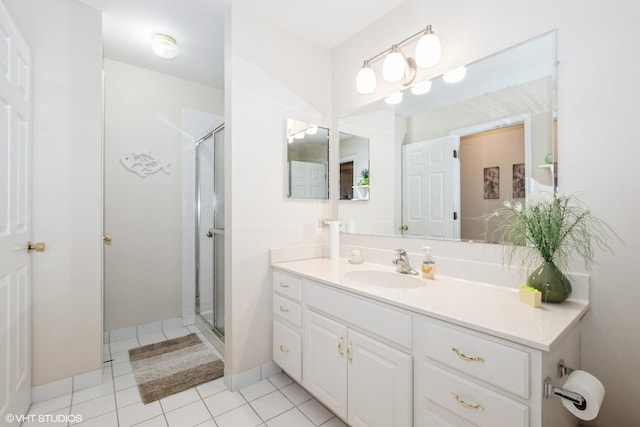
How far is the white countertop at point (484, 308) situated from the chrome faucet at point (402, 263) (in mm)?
97

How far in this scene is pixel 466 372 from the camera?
92 centimetres

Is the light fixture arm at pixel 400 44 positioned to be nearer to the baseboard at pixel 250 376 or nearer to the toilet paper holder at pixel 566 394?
the toilet paper holder at pixel 566 394

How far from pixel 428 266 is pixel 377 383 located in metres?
0.64

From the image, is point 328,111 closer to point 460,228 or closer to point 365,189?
point 365,189

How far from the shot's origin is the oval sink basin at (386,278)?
1.56 metres

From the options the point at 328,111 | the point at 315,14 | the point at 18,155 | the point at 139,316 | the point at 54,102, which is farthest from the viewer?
the point at 139,316

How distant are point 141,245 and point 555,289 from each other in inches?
118

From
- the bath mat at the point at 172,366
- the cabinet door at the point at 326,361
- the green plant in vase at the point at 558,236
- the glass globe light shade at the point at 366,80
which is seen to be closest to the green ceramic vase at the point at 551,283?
the green plant in vase at the point at 558,236

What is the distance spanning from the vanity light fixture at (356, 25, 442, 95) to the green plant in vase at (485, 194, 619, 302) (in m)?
0.94

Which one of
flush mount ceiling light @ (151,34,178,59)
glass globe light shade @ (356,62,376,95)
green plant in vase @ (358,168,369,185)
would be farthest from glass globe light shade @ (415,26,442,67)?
flush mount ceiling light @ (151,34,178,59)

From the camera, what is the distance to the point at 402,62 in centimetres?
169

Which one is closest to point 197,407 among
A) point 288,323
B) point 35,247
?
point 288,323

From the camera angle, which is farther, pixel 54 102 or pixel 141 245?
pixel 141 245

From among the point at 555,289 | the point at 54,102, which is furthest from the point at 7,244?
the point at 555,289
